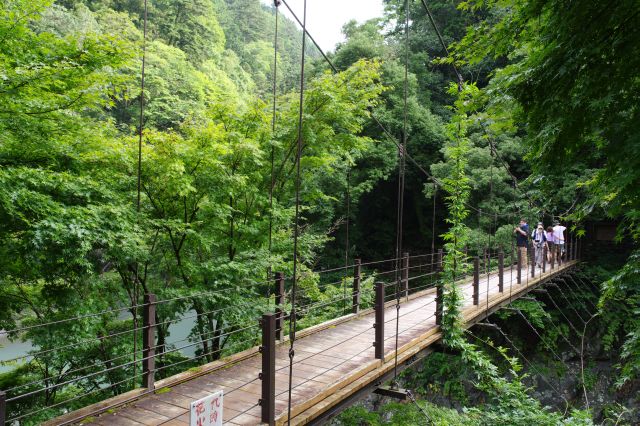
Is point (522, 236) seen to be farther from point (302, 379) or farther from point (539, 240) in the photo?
point (302, 379)

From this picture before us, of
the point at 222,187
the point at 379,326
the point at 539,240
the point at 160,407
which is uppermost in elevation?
the point at 222,187

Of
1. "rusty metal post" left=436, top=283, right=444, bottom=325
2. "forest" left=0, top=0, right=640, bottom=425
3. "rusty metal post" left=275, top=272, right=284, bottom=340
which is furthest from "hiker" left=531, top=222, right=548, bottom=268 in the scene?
"rusty metal post" left=275, top=272, right=284, bottom=340

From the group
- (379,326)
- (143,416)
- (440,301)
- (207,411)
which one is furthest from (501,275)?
(207,411)

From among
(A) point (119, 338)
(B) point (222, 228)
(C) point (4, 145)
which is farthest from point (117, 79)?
(A) point (119, 338)

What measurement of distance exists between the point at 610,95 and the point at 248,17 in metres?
32.6

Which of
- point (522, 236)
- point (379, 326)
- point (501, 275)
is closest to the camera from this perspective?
point (379, 326)

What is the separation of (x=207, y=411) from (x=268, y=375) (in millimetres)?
634

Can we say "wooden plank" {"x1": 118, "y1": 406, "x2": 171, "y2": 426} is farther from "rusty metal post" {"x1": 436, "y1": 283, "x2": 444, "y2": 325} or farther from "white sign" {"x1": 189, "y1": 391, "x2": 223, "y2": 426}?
"rusty metal post" {"x1": 436, "y1": 283, "x2": 444, "y2": 325}

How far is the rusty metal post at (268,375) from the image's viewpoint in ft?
8.74

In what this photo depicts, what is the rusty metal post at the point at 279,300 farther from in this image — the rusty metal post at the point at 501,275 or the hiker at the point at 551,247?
the hiker at the point at 551,247

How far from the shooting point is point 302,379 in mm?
3463

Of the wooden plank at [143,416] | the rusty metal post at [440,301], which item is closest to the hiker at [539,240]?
the rusty metal post at [440,301]

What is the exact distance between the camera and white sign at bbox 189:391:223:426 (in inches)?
79.9

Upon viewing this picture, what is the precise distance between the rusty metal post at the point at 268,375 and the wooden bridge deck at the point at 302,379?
0.10 metres
